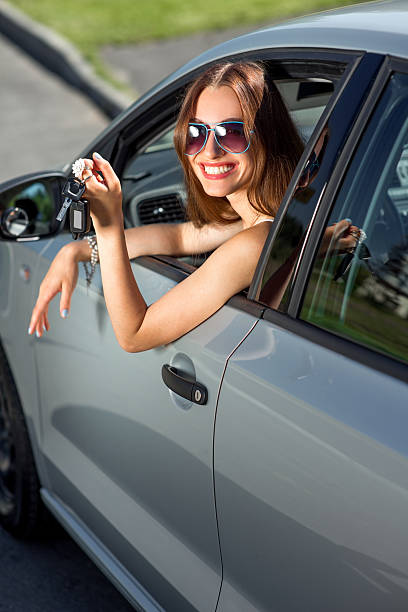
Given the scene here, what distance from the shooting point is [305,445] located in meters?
1.58

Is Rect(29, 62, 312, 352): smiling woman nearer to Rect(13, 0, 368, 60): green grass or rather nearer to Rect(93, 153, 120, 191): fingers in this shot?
Rect(93, 153, 120, 191): fingers

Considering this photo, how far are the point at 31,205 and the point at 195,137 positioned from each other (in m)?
0.76

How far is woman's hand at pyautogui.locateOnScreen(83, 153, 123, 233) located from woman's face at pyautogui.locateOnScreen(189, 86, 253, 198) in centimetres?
29

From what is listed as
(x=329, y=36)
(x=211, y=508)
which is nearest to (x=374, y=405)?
(x=211, y=508)

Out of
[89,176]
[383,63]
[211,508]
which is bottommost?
[211,508]

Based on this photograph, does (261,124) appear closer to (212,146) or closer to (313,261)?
(212,146)

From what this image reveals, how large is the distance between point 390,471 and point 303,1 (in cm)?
1122

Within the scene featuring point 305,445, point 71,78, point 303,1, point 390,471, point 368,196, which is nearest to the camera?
point 390,471

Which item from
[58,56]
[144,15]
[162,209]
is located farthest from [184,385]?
[144,15]

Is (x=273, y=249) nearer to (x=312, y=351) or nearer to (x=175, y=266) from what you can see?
(x=312, y=351)

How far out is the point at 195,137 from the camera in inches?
79.4

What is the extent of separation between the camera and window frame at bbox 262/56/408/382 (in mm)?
1561

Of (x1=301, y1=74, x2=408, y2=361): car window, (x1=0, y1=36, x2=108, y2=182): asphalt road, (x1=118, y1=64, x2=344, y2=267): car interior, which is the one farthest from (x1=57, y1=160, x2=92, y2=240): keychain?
(x1=0, y1=36, x2=108, y2=182): asphalt road

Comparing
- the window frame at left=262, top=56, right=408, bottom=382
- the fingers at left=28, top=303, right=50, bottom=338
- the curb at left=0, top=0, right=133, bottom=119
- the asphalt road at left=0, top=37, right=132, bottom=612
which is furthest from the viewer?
the curb at left=0, top=0, right=133, bottom=119
